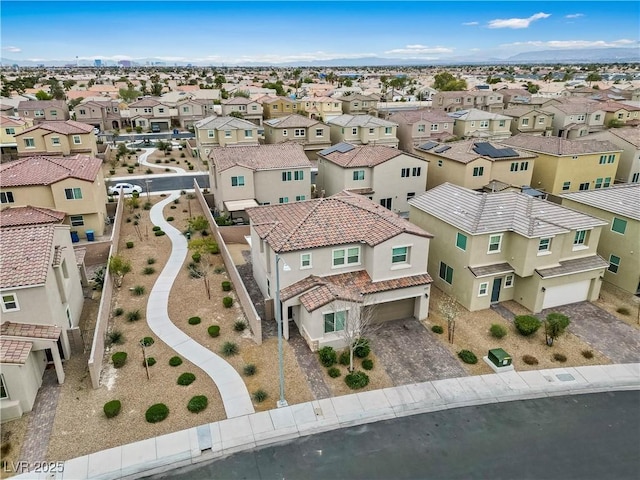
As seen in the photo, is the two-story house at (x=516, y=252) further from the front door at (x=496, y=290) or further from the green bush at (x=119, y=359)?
the green bush at (x=119, y=359)

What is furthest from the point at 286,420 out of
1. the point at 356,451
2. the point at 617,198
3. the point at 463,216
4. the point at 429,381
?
the point at 617,198

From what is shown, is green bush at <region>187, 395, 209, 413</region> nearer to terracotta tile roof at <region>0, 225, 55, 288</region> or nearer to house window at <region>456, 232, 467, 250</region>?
terracotta tile roof at <region>0, 225, 55, 288</region>

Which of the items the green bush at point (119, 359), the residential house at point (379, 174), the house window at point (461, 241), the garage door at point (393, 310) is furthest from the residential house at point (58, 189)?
the house window at point (461, 241)

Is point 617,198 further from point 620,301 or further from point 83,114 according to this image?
point 83,114

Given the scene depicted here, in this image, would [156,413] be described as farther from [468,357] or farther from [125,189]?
[125,189]

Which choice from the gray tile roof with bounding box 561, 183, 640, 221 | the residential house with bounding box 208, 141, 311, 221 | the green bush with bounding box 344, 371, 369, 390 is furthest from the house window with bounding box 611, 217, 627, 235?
the residential house with bounding box 208, 141, 311, 221

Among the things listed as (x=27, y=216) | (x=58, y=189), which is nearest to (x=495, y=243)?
(x=27, y=216)
